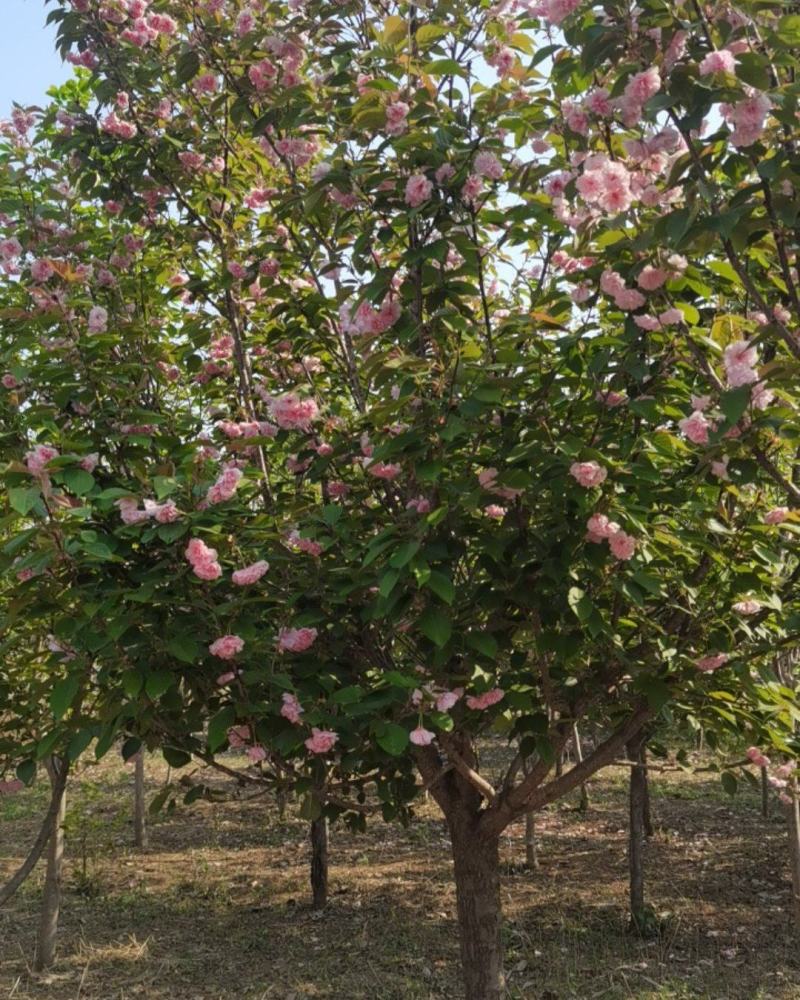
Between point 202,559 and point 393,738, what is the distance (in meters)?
0.73

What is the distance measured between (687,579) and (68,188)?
3065 mm

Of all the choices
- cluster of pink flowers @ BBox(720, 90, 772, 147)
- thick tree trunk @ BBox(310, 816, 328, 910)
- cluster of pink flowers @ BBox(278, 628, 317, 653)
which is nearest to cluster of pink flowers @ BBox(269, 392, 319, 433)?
cluster of pink flowers @ BBox(278, 628, 317, 653)

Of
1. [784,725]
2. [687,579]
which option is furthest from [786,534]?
[784,725]

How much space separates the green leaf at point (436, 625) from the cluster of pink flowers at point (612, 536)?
0.47m

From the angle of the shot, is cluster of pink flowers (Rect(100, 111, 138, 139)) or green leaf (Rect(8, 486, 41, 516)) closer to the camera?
green leaf (Rect(8, 486, 41, 516))

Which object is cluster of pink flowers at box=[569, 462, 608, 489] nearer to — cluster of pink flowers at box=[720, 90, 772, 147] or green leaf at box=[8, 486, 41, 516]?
cluster of pink flowers at box=[720, 90, 772, 147]

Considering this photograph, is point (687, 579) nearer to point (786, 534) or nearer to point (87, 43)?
point (786, 534)

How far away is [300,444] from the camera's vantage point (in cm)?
325

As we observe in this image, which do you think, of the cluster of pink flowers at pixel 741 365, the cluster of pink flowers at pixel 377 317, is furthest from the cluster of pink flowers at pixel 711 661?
the cluster of pink flowers at pixel 377 317

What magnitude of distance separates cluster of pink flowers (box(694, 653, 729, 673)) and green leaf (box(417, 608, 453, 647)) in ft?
2.78

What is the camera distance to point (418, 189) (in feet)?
8.30

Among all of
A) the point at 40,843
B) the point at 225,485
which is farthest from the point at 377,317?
the point at 40,843

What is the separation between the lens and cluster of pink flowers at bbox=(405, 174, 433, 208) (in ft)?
8.28

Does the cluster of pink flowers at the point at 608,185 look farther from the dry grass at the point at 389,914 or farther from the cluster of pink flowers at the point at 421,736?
the dry grass at the point at 389,914
